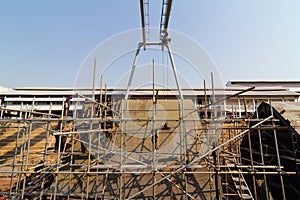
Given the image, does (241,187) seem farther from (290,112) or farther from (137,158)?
(137,158)

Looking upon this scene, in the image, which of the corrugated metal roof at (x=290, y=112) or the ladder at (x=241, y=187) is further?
the ladder at (x=241, y=187)

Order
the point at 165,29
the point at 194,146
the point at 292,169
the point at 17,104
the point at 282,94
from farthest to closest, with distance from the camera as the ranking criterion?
the point at 17,104
the point at 282,94
the point at 165,29
the point at 194,146
the point at 292,169

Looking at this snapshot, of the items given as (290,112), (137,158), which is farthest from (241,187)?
(137,158)

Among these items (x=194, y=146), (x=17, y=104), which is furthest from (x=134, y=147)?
(x=17, y=104)

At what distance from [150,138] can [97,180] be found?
97.3 inches

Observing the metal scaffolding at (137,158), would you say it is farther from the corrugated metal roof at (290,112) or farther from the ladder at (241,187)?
the corrugated metal roof at (290,112)

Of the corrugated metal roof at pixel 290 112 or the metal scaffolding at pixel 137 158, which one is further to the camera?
the metal scaffolding at pixel 137 158

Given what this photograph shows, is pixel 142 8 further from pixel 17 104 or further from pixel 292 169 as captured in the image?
pixel 17 104

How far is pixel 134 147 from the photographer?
23.5ft

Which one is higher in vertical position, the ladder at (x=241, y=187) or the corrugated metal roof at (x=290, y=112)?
the corrugated metal roof at (x=290, y=112)

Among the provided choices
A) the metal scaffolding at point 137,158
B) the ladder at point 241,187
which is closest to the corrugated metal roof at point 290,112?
the metal scaffolding at point 137,158

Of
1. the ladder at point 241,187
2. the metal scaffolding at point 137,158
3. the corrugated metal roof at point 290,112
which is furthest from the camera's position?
the metal scaffolding at point 137,158

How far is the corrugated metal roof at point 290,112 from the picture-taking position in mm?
4877

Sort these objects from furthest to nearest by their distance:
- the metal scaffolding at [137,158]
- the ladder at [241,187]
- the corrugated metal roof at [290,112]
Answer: the metal scaffolding at [137,158] → the ladder at [241,187] → the corrugated metal roof at [290,112]
